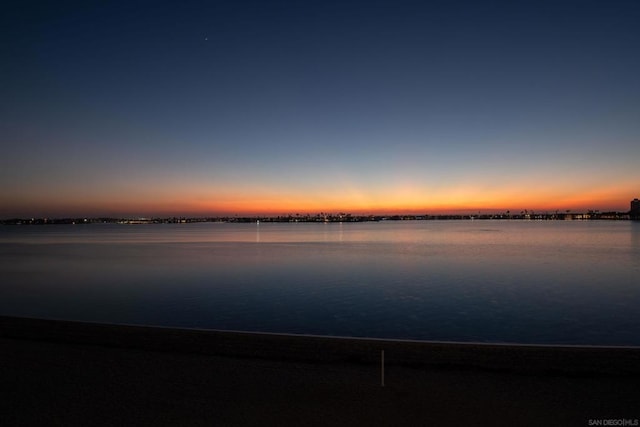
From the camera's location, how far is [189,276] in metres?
33.9

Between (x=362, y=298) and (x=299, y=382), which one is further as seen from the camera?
(x=362, y=298)

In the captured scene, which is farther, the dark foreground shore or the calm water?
the calm water

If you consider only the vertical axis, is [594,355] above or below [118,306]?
above

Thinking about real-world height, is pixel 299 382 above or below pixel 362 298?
above

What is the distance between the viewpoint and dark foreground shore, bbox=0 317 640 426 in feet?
22.2

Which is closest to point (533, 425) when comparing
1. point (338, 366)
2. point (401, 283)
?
point (338, 366)

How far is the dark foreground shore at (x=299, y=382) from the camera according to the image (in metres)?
6.77

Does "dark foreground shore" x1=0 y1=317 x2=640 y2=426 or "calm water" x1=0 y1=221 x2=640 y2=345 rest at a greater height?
"dark foreground shore" x1=0 y1=317 x2=640 y2=426

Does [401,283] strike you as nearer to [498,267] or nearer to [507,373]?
[498,267]

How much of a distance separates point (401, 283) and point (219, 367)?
2180cm

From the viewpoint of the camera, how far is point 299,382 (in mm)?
8047

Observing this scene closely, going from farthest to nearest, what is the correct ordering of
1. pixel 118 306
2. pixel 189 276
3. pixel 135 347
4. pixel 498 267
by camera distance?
pixel 498 267 < pixel 189 276 < pixel 118 306 < pixel 135 347

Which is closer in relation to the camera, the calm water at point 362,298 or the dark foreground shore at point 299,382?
the dark foreground shore at point 299,382

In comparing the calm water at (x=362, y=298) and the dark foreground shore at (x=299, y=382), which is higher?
the dark foreground shore at (x=299, y=382)
